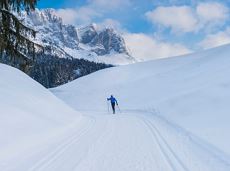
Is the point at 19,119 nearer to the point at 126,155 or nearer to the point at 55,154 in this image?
the point at 55,154

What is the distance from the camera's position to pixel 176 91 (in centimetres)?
3203

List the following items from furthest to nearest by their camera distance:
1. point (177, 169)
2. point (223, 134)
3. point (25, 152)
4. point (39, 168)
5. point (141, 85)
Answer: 1. point (141, 85)
2. point (223, 134)
3. point (25, 152)
4. point (39, 168)
5. point (177, 169)

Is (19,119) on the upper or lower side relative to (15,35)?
lower

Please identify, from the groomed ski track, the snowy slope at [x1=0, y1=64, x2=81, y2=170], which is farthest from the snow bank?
the groomed ski track

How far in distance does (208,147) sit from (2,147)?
5.48 meters

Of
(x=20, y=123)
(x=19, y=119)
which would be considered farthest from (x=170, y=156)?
(x=19, y=119)

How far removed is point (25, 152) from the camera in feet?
28.5

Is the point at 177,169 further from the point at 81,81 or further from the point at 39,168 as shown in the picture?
the point at 81,81

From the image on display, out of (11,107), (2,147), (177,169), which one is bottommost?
(177,169)

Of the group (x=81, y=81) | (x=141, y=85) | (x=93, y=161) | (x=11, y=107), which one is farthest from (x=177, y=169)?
(x=81, y=81)

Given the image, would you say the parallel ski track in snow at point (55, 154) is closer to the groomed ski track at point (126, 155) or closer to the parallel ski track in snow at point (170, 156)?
the groomed ski track at point (126, 155)

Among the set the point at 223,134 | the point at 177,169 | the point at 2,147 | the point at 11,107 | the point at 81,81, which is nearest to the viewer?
the point at 177,169

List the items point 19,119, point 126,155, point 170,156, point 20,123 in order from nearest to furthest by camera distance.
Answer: point 170,156
point 126,155
point 20,123
point 19,119

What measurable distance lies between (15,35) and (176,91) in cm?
1890
